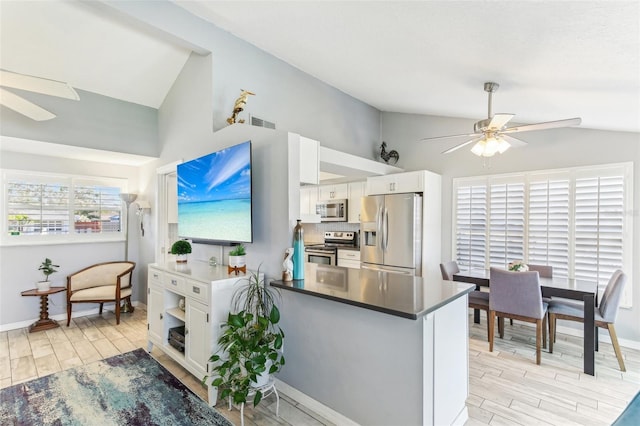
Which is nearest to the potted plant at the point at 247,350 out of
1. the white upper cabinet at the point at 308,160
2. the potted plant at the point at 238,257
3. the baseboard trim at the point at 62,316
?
the potted plant at the point at 238,257

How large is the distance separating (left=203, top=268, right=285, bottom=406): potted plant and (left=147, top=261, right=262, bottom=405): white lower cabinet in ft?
0.30

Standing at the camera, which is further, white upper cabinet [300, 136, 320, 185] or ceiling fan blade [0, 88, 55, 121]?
white upper cabinet [300, 136, 320, 185]

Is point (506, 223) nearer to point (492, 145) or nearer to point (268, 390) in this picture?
point (492, 145)

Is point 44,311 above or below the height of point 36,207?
below

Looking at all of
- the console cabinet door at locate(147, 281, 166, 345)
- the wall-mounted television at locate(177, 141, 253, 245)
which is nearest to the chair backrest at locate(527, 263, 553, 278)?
the wall-mounted television at locate(177, 141, 253, 245)

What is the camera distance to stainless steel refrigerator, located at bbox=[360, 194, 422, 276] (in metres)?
4.09

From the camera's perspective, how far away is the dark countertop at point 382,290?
1.60 m

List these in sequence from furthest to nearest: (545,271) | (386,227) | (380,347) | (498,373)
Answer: (386,227)
(545,271)
(498,373)
(380,347)

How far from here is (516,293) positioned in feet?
9.84

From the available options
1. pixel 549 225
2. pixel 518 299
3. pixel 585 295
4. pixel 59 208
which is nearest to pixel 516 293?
pixel 518 299

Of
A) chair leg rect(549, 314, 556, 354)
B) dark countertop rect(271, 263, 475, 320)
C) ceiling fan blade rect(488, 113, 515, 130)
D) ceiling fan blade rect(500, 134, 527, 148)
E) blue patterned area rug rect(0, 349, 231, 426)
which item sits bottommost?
blue patterned area rug rect(0, 349, 231, 426)

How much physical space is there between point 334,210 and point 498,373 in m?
3.26

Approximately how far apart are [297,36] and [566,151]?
133 inches

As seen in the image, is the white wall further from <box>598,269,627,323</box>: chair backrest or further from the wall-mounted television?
the wall-mounted television
